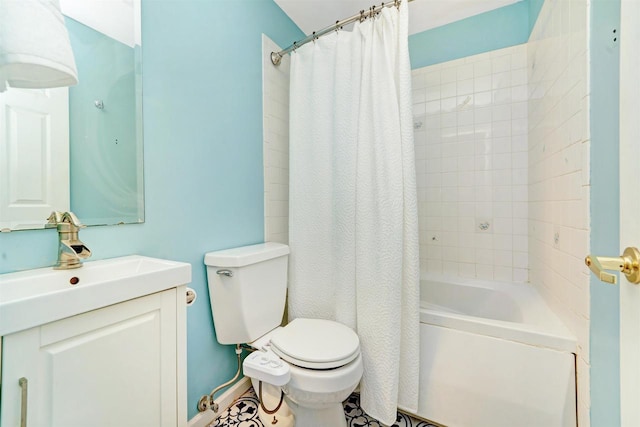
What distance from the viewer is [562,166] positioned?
3.88ft

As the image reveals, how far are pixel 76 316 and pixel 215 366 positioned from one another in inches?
35.4

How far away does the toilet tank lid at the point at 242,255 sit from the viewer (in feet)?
3.88

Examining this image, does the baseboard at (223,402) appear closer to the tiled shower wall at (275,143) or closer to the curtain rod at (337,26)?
the tiled shower wall at (275,143)

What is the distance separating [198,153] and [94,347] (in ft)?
2.78

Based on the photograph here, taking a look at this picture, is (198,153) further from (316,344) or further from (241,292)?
(316,344)

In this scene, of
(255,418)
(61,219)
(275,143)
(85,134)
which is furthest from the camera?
(275,143)

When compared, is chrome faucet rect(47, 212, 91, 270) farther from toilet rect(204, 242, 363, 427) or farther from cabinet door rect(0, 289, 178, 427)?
toilet rect(204, 242, 363, 427)

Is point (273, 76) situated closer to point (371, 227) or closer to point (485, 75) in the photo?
point (371, 227)

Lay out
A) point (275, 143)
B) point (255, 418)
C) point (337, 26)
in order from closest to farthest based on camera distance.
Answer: point (255, 418), point (337, 26), point (275, 143)

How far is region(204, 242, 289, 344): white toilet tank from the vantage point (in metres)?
1.20

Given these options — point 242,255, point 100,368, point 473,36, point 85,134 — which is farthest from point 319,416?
point 473,36

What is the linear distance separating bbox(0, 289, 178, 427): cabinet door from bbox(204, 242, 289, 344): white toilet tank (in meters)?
0.45

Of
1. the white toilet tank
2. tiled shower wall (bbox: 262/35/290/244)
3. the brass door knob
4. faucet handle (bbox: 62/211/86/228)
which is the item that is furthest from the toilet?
the brass door knob

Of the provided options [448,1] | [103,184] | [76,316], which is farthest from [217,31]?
[448,1]
